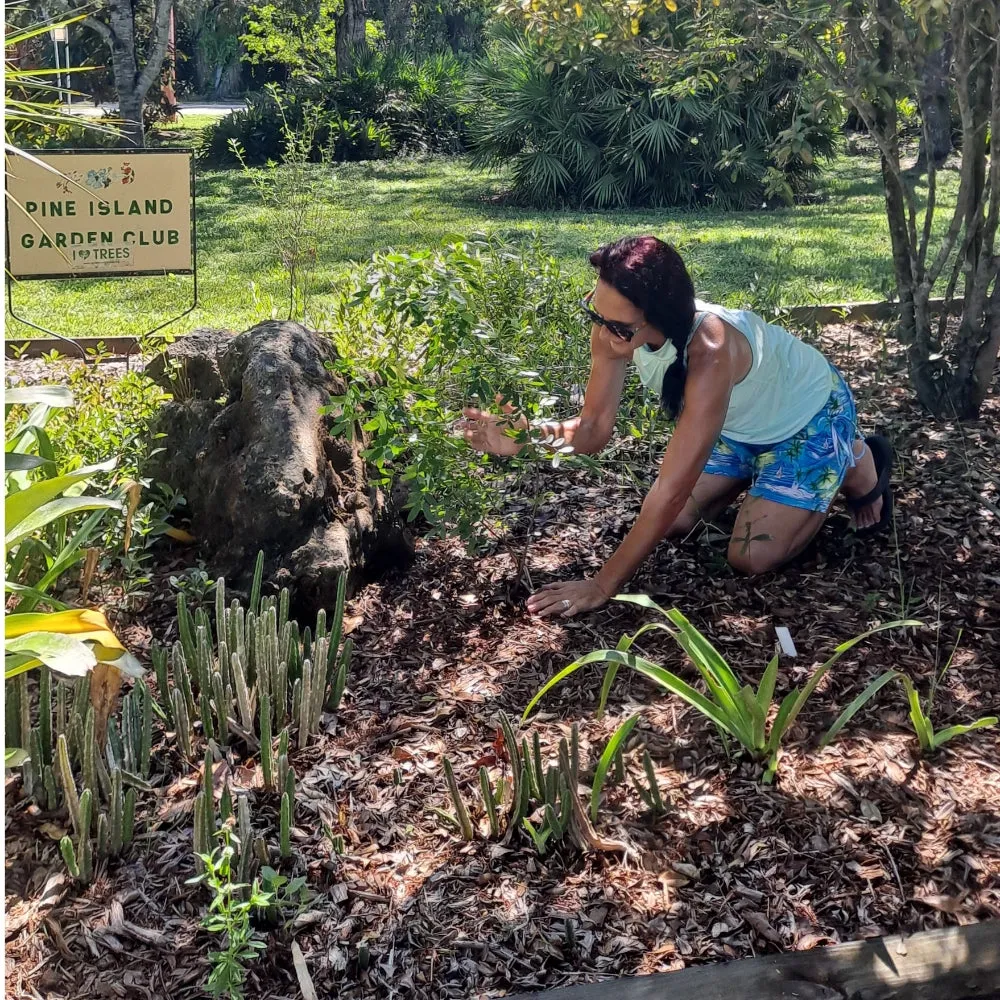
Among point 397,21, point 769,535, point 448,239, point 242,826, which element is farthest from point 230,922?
point 397,21

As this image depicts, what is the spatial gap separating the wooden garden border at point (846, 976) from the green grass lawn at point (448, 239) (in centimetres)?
238

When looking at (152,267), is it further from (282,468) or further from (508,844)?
(508,844)

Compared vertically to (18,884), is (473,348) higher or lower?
higher

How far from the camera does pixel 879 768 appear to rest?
2582mm

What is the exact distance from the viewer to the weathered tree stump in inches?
126

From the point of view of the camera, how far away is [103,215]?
4398 mm

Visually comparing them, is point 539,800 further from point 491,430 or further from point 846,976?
point 491,430

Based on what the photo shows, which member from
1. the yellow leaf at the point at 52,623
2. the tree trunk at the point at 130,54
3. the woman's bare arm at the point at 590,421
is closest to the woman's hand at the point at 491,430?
the woman's bare arm at the point at 590,421

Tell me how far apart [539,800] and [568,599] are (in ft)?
2.92

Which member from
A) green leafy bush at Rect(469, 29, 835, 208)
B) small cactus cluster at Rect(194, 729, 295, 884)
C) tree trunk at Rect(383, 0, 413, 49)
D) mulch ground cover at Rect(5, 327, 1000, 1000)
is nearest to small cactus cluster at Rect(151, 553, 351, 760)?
mulch ground cover at Rect(5, 327, 1000, 1000)

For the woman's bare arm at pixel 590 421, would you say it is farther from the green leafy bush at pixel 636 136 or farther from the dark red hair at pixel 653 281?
the green leafy bush at pixel 636 136

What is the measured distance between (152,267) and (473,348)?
1941 mm

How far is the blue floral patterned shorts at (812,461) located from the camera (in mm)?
3533

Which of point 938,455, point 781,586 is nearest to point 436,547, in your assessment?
point 781,586
